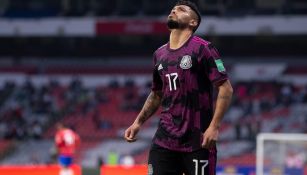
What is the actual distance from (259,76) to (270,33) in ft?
5.39

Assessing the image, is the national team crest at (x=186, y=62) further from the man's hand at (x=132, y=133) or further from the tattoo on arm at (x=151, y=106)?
the man's hand at (x=132, y=133)

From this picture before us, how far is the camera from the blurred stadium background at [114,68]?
26.8 meters

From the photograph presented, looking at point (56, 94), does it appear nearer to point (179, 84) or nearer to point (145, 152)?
point (145, 152)

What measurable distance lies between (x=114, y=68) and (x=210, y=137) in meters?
27.6

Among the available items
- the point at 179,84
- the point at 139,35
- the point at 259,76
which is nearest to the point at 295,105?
the point at 259,76

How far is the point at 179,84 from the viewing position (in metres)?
5.20

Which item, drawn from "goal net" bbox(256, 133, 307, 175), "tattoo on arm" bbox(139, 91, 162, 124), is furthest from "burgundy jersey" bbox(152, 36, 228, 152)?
"goal net" bbox(256, 133, 307, 175)

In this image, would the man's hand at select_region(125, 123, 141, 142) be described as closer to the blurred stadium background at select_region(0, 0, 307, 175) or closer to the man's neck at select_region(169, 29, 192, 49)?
the man's neck at select_region(169, 29, 192, 49)

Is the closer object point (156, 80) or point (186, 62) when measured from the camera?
point (186, 62)

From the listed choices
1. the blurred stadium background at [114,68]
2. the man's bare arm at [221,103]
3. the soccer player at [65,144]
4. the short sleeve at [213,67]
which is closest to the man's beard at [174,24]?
the short sleeve at [213,67]

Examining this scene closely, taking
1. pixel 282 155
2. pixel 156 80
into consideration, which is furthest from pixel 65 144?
pixel 156 80

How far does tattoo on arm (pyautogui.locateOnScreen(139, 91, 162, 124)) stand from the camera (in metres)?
5.50

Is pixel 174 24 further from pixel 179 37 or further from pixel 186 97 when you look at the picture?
pixel 186 97

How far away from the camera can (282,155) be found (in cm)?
1251
